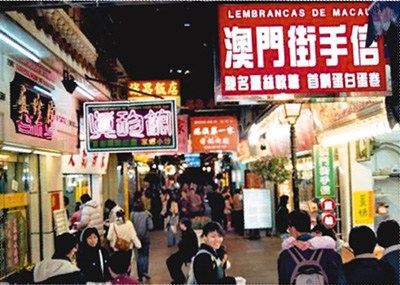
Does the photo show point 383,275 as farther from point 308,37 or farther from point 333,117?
point 333,117

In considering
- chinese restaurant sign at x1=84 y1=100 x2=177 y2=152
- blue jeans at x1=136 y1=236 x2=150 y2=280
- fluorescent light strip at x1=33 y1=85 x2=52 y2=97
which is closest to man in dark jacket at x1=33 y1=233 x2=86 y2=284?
fluorescent light strip at x1=33 y1=85 x2=52 y2=97

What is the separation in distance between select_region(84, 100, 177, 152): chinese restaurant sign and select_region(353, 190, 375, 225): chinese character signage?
12.3ft

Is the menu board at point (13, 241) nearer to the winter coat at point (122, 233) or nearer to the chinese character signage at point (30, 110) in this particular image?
the chinese character signage at point (30, 110)

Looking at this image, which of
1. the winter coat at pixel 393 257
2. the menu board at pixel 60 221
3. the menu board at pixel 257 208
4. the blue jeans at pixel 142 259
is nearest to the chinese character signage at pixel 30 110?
the menu board at pixel 60 221

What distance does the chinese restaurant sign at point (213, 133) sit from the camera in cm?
2262

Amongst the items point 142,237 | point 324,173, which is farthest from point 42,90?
point 324,173

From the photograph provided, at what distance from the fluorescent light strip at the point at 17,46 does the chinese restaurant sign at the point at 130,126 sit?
81.9 inches

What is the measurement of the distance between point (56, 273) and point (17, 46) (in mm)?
3312

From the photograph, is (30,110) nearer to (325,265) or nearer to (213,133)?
(325,265)

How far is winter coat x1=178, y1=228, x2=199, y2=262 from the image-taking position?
1187 cm

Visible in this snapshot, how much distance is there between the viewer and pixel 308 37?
24.7ft

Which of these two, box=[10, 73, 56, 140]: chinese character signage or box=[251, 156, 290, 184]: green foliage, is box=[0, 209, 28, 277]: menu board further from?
box=[251, 156, 290, 184]: green foliage

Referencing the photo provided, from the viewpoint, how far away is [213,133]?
22828 mm

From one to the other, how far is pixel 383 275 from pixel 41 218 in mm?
6790
